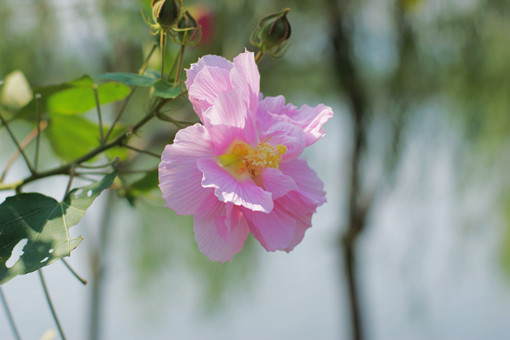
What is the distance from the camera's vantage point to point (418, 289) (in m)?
1.75

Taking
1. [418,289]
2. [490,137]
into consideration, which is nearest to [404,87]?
[490,137]

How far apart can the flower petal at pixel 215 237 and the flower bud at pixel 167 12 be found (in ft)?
0.29

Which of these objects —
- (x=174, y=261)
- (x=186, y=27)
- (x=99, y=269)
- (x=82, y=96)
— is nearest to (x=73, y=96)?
(x=82, y=96)

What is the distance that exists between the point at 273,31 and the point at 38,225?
15 centimetres

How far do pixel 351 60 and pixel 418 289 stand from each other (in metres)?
0.80

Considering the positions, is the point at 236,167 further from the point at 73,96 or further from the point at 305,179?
the point at 73,96

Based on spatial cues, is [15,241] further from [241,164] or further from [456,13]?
[456,13]

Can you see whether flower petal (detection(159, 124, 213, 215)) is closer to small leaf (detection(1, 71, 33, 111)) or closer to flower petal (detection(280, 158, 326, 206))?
flower petal (detection(280, 158, 326, 206))

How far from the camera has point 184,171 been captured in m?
0.22

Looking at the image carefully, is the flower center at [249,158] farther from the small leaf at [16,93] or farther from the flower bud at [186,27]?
the small leaf at [16,93]

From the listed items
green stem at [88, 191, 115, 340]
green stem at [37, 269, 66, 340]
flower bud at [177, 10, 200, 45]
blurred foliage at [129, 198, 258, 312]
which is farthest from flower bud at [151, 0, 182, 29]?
blurred foliage at [129, 198, 258, 312]

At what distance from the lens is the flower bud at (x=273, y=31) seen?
0.87ft

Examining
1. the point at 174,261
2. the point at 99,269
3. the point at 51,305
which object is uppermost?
the point at 51,305

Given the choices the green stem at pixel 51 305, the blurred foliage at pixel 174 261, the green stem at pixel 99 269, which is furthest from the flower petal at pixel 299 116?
the blurred foliage at pixel 174 261
